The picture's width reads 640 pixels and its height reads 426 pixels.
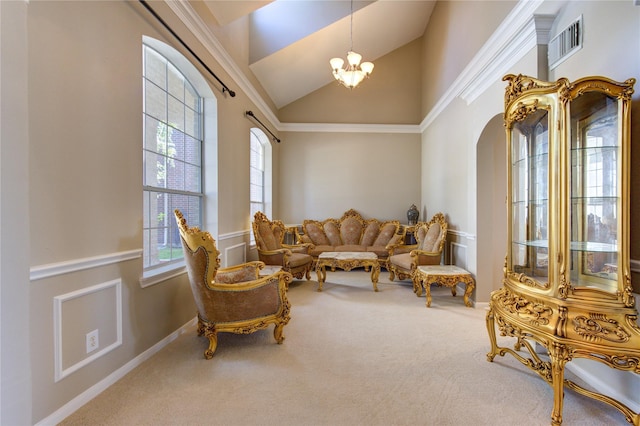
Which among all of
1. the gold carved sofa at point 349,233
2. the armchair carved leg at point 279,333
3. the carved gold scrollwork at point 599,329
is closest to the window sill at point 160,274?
the armchair carved leg at point 279,333

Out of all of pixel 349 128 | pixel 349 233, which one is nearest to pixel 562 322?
pixel 349 233

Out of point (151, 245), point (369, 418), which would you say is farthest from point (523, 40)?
point (151, 245)

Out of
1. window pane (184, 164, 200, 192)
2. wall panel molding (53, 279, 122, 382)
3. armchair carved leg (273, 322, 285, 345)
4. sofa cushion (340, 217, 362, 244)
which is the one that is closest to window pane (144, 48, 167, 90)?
window pane (184, 164, 200, 192)

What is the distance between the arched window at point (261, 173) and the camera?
5.64m

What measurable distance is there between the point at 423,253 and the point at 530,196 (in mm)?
2275

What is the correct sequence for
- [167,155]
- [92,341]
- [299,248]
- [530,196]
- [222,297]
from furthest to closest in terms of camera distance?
1. [299,248]
2. [167,155]
3. [222,297]
4. [530,196]
5. [92,341]

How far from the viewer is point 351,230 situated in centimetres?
627

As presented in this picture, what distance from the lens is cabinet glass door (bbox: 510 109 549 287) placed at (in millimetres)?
1955

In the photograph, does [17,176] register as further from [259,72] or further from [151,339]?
[259,72]

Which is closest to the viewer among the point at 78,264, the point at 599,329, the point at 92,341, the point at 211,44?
the point at 599,329

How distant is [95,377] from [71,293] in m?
0.61

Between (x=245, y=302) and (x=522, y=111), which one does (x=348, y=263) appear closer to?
(x=245, y=302)

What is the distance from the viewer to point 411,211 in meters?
6.17

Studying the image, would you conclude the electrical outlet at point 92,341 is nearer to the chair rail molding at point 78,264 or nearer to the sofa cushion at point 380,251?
the chair rail molding at point 78,264
